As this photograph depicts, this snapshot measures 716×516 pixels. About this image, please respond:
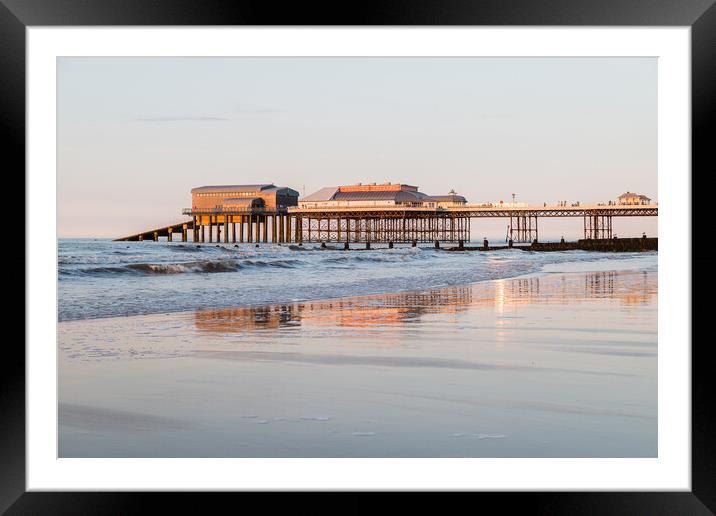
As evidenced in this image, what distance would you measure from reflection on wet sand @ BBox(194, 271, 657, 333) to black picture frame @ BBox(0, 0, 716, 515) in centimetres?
308

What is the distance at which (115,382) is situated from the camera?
13.6ft

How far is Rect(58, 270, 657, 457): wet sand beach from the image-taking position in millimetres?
3125

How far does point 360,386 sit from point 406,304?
434cm

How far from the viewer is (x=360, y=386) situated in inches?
159

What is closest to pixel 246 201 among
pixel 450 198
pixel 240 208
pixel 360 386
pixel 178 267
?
pixel 240 208

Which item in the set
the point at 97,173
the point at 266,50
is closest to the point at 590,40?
the point at 266,50

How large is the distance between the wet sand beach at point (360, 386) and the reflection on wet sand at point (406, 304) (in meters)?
0.07

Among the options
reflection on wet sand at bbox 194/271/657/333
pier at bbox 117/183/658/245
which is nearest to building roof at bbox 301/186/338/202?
pier at bbox 117/183/658/245

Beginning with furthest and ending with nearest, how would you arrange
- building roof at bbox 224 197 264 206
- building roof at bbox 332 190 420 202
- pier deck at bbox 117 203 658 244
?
building roof at bbox 224 197 264 206 → building roof at bbox 332 190 420 202 → pier deck at bbox 117 203 658 244

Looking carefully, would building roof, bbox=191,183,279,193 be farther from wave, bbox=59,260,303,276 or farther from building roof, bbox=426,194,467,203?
wave, bbox=59,260,303,276

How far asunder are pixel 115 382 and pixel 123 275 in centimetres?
945

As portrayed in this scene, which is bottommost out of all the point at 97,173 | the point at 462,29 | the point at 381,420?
the point at 381,420

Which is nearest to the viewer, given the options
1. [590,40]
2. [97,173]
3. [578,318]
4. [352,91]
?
[590,40]
